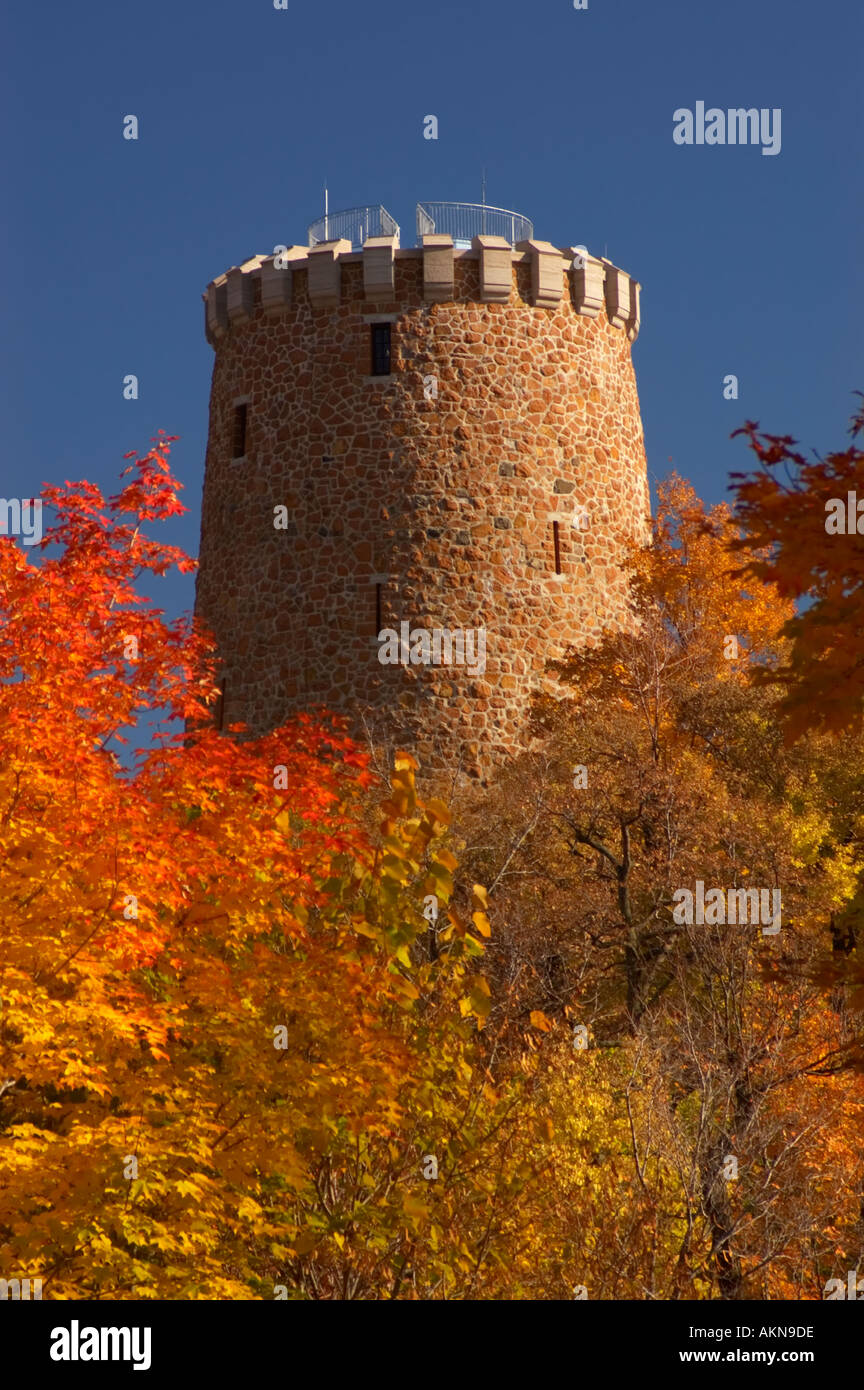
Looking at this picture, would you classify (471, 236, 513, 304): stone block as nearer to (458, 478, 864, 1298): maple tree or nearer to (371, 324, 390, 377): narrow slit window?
(371, 324, 390, 377): narrow slit window

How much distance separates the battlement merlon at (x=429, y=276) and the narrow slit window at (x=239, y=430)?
2014 millimetres

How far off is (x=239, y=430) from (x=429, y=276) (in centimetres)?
520

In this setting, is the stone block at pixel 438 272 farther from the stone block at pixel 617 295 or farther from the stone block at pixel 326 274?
the stone block at pixel 617 295

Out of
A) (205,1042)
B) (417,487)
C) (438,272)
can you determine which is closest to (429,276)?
(438,272)

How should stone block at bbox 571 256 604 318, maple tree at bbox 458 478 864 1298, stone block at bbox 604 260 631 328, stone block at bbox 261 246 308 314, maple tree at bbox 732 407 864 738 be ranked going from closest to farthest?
maple tree at bbox 732 407 864 738 < maple tree at bbox 458 478 864 1298 < stone block at bbox 261 246 308 314 < stone block at bbox 571 256 604 318 < stone block at bbox 604 260 631 328

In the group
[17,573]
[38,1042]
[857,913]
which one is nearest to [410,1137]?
[38,1042]

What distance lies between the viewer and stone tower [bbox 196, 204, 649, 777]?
34.3 meters

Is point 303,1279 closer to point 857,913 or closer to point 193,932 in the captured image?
point 193,932

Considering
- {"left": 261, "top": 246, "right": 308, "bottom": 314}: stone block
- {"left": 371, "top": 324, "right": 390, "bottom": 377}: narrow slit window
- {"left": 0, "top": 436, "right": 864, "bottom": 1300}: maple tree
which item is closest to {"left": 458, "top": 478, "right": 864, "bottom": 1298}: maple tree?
{"left": 0, "top": 436, "right": 864, "bottom": 1300}: maple tree

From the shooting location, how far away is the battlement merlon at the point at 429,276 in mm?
35781

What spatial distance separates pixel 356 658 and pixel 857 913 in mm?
21897

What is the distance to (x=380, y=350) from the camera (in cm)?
3584

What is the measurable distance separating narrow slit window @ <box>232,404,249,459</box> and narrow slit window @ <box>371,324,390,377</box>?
3.18m

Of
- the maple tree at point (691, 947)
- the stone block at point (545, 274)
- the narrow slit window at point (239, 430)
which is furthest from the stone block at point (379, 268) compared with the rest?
the maple tree at point (691, 947)
